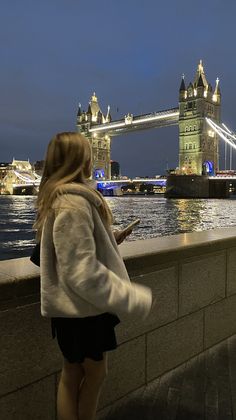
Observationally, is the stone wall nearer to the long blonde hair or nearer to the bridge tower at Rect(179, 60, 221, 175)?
the long blonde hair

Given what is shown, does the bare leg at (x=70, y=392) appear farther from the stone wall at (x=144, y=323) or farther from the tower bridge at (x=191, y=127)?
the tower bridge at (x=191, y=127)

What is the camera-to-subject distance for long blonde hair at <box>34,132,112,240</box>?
161cm

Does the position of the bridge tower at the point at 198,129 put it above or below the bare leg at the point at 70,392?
above

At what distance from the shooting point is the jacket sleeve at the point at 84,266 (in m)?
1.48

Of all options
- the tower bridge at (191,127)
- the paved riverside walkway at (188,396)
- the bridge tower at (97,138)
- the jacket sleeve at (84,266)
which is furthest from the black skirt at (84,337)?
the bridge tower at (97,138)

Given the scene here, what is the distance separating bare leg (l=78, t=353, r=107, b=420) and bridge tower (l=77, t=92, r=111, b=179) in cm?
9137

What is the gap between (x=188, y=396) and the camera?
233cm

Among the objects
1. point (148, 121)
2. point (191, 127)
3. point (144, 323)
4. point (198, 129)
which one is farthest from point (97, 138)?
point (144, 323)

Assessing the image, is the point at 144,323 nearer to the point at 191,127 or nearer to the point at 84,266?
the point at 84,266

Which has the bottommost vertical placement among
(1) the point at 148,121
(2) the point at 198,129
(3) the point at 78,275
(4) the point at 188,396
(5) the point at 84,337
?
(4) the point at 188,396

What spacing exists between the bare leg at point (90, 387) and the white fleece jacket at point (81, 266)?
24 centimetres

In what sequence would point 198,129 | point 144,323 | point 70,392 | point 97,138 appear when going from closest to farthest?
point 70,392 → point 144,323 → point 198,129 → point 97,138

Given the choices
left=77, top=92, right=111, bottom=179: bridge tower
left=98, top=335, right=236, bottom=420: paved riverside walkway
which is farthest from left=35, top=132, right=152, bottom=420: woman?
left=77, top=92, right=111, bottom=179: bridge tower

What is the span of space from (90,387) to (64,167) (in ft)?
2.70
